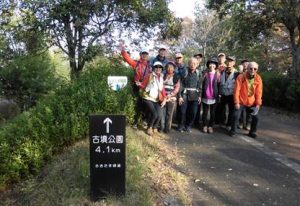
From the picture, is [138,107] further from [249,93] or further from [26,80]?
[26,80]

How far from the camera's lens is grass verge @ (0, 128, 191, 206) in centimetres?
616

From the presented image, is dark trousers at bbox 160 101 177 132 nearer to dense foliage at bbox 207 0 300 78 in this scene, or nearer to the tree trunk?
dense foliage at bbox 207 0 300 78

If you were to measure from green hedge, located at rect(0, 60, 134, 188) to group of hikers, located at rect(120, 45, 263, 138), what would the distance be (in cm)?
98

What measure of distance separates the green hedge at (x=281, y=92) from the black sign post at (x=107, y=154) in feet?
38.4

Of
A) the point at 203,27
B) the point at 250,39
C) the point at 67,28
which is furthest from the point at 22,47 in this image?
the point at 203,27

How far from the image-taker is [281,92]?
58.5ft

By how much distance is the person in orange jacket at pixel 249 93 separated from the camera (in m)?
10.4

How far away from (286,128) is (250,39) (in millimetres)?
7290

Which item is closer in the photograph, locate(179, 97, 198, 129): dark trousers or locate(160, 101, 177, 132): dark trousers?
locate(160, 101, 177, 132): dark trousers

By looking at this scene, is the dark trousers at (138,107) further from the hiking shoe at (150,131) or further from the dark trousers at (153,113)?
the hiking shoe at (150,131)

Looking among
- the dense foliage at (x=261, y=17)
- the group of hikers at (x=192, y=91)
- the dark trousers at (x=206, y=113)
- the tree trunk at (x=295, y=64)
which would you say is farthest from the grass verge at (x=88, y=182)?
the tree trunk at (x=295, y=64)

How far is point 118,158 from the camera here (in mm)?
5855

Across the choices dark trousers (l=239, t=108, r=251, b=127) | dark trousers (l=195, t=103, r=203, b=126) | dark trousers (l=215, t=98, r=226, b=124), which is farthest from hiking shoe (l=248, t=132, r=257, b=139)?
dark trousers (l=195, t=103, r=203, b=126)

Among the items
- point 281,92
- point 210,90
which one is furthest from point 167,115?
point 281,92
